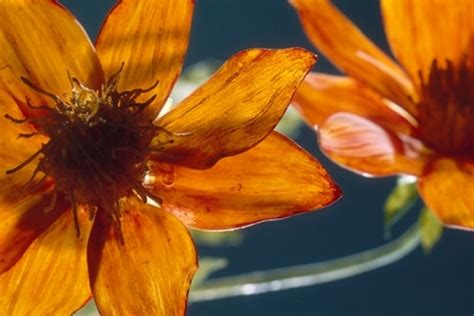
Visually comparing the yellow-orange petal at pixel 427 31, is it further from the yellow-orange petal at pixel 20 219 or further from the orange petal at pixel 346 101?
the yellow-orange petal at pixel 20 219

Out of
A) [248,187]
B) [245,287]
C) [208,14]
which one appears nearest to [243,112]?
[248,187]

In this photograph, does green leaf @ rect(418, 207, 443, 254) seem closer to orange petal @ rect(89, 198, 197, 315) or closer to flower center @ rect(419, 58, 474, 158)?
flower center @ rect(419, 58, 474, 158)

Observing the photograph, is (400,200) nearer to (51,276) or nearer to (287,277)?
(287,277)

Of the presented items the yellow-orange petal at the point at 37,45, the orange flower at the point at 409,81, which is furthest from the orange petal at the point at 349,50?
the yellow-orange petal at the point at 37,45

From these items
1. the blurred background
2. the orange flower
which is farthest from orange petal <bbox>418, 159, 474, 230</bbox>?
the blurred background

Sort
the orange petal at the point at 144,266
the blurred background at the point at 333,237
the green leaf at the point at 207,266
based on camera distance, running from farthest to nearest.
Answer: the blurred background at the point at 333,237, the green leaf at the point at 207,266, the orange petal at the point at 144,266

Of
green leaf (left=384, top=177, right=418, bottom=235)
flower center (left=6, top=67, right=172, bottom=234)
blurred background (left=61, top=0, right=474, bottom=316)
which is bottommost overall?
blurred background (left=61, top=0, right=474, bottom=316)
